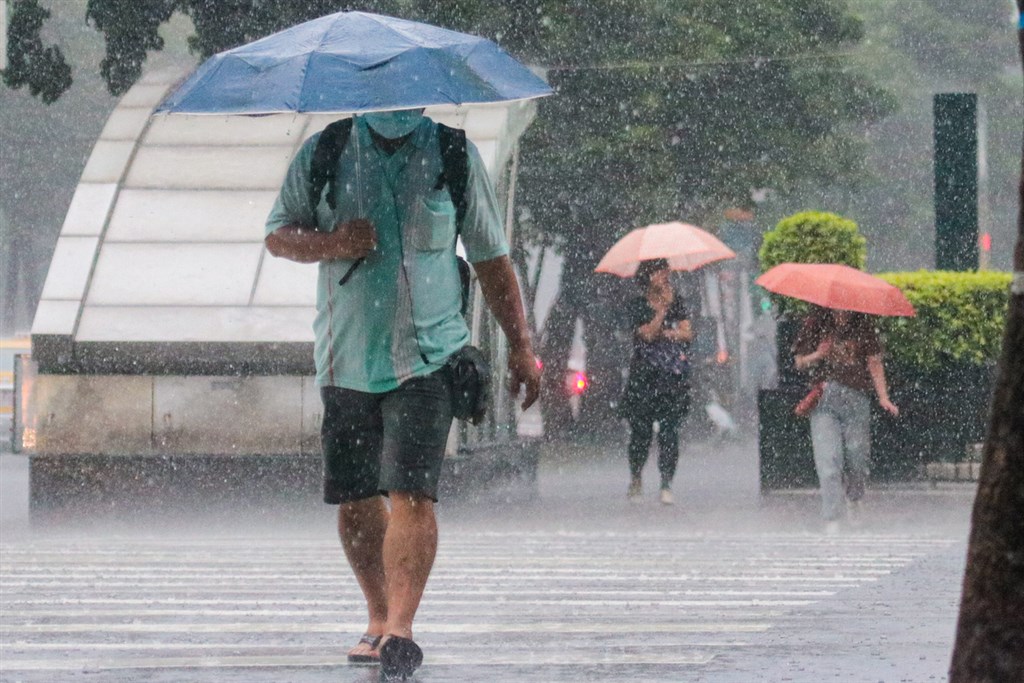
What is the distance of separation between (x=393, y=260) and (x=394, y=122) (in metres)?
0.46

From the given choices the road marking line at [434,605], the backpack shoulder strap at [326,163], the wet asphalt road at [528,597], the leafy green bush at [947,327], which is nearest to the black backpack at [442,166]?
the backpack shoulder strap at [326,163]

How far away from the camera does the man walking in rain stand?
5.88 m

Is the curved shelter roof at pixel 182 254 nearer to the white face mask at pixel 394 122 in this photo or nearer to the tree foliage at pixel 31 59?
the tree foliage at pixel 31 59

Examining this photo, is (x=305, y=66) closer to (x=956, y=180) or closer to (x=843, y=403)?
(x=843, y=403)

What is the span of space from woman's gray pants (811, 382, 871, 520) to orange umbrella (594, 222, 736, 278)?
315 centimetres

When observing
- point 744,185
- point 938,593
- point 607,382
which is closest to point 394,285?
point 938,593

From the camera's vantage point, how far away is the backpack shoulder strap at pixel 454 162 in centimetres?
600

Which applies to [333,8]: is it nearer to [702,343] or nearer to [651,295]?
[651,295]

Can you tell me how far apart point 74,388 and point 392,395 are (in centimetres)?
839

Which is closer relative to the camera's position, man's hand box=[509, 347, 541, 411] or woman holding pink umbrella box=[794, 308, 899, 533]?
man's hand box=[509, 347, 541, 411]

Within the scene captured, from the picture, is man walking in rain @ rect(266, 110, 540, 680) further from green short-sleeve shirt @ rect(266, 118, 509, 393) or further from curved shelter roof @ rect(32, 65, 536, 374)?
curved shelter roof @ rect(32, 65, 536, 374)

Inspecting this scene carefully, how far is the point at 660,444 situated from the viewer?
15.1m

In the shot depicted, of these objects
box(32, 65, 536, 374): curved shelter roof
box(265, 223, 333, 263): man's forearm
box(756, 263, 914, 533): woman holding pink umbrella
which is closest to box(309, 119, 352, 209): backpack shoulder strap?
box(265, 223, 333, 263): man's forearm

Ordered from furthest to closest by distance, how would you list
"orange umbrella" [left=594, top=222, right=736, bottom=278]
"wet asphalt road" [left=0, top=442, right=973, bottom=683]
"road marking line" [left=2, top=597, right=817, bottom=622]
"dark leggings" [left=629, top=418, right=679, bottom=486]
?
"orange umbrella" [left=594, top=222, right=736, bottom=278] < "dark leggings" [left=629, top=418, right=679, bottom=486] < "road marking line" [left=2, top=597, right=817, bottom=622] < "wet asphalt road" [left=0, top=442, right=973, bottom=683]
